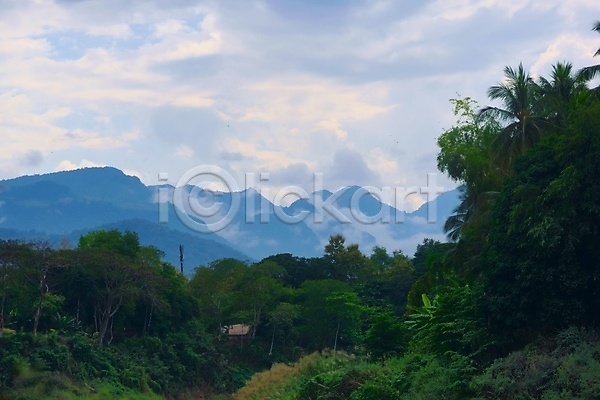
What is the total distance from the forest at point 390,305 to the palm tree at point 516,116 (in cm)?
7

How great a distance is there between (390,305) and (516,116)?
10812 mm

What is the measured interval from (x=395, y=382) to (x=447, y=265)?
16.2 m

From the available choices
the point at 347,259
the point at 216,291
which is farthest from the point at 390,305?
the point at 347,259

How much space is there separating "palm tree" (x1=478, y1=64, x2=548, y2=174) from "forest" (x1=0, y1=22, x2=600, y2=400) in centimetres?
7

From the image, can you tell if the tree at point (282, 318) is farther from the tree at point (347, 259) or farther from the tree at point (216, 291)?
the tree at point (347, 259)

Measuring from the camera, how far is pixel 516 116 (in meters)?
32.5

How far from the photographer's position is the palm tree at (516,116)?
30.4 m

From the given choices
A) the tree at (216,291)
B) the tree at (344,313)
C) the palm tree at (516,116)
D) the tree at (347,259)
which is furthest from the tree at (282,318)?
the palm tree at (516,116)

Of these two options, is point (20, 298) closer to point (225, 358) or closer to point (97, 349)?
point (97, 349)

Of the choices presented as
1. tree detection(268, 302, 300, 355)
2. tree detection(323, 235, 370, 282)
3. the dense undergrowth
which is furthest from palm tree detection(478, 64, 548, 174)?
tree detection(323, 235, 370, 282)

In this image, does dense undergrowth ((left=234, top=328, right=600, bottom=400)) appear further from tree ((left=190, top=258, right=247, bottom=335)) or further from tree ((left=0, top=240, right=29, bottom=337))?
tree ((left=190, top=258, right=247, bottom=335))

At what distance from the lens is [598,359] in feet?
49.3

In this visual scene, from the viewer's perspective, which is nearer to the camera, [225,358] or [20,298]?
[20,298]

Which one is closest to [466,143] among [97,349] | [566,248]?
[97,349]
